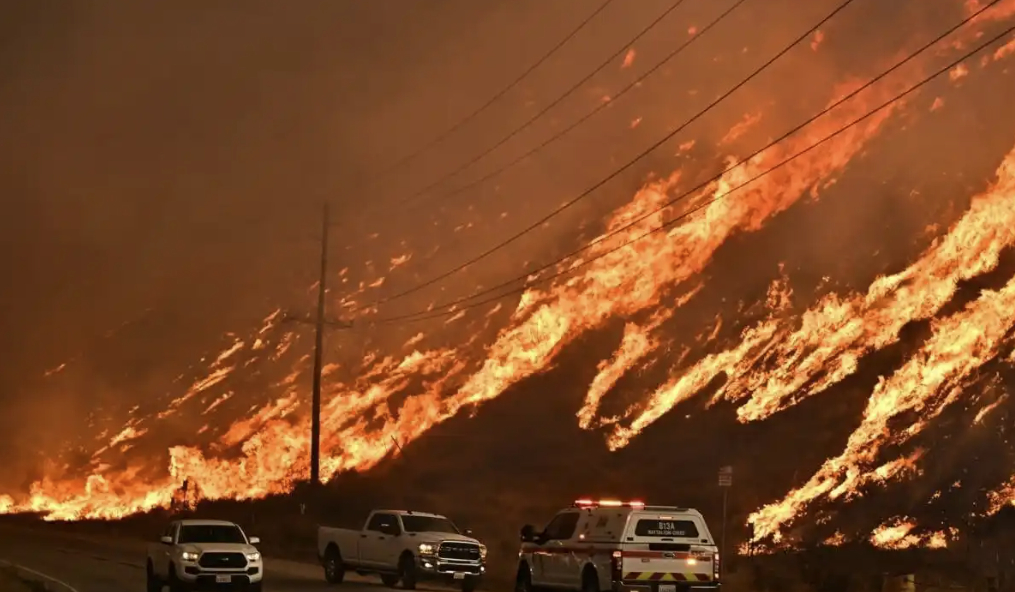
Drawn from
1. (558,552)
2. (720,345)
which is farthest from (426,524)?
(720,345)

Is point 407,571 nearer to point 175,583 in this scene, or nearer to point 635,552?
point 175,583

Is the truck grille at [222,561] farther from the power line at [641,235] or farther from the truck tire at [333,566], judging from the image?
the power line at [641,235]

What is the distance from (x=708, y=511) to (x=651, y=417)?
38.6 feet

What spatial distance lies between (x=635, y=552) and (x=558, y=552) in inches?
110

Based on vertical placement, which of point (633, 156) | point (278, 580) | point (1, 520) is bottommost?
point (278, 580)

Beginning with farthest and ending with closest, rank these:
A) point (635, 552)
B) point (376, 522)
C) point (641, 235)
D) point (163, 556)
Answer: point (641, 235) → point (376, 522) → point (163, 556) → point (635, 552)

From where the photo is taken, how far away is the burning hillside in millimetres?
52719

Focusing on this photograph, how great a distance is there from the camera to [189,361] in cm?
9244

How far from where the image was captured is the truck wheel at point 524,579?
27656 millimetres

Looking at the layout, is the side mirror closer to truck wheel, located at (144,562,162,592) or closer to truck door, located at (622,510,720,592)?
truck door, located at (622,510,720,592)

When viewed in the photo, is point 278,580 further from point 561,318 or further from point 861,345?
point 561,318

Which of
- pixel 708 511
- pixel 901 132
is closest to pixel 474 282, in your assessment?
pixel 901 132

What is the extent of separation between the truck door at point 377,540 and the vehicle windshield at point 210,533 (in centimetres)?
515

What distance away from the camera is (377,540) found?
33875mm
